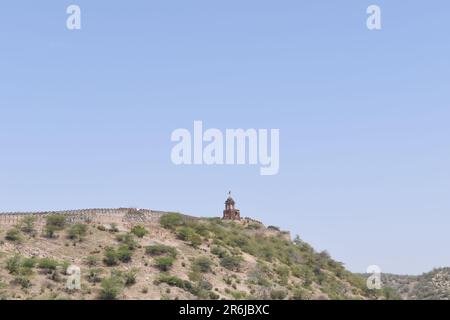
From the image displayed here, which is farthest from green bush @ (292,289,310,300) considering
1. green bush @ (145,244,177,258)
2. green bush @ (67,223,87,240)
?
green bush @ (67,223,87,240)

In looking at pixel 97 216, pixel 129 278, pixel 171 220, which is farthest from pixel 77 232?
pixel 171 220

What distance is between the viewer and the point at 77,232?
7000 centimetres

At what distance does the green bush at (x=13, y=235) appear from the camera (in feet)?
219

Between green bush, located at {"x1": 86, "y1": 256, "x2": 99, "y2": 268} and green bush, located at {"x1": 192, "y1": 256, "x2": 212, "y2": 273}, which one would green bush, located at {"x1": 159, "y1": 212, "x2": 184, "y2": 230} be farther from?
green bush, located at {"x1": 86, "y1": 256, "x2": 99, "y2": 268}

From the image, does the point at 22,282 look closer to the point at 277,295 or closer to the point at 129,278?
the point at 129,278

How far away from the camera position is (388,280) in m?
151

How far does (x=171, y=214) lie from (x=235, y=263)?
11698 mm

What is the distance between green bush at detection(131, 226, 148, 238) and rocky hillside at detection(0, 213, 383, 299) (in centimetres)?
11

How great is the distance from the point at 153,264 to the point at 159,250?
10.1 feet

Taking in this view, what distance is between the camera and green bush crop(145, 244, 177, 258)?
227 feet

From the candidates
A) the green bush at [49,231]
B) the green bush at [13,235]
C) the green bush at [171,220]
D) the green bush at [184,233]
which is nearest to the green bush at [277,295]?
the green bush at [184,233]

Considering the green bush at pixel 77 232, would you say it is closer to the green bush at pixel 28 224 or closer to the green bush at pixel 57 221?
the green bush at pixel 57 221

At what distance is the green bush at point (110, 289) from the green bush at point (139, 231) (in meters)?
13.4

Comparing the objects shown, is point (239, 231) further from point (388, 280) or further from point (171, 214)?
point (388, 280)
